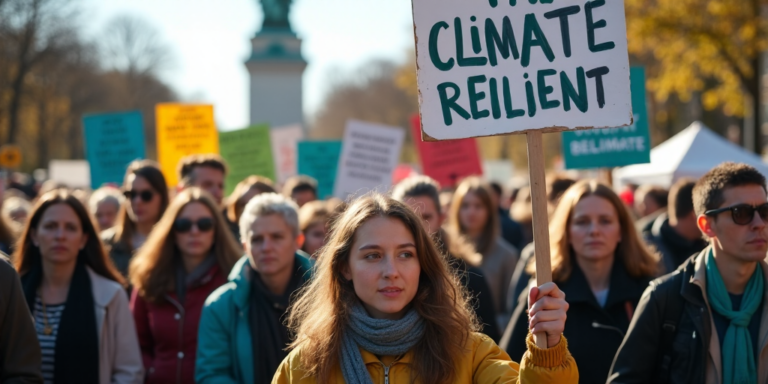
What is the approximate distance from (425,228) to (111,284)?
7.62 ft

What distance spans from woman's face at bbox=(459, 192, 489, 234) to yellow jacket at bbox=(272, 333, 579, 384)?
13.3ft

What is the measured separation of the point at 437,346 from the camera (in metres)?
2.98

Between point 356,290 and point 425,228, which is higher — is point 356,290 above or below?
below

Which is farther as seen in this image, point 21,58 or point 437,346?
point 21,58

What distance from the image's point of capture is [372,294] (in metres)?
3.05

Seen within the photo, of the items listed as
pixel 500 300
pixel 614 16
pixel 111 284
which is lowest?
pixel 500 300

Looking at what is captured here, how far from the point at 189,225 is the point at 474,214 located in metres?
2.75

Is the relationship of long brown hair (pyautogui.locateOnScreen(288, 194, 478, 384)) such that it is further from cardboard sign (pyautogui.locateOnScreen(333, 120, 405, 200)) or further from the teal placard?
cardboard sign (pyautogui.locateOnScreen(333, 120, 405, 200))

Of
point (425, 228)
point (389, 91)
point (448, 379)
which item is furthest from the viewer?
point (389, 91)

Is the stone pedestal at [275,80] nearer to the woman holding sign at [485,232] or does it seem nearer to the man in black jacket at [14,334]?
the woman holding sign at [485,232]

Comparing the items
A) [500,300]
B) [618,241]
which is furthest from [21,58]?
[618,241]

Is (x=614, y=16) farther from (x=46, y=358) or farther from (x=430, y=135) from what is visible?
(x=46, y=358)

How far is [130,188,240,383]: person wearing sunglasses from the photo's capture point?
4906 mm

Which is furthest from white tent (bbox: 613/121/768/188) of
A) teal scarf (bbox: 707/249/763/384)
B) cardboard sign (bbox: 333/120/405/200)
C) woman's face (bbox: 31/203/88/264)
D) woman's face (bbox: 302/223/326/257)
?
woman's face (bbox: 31/203/88/264)
